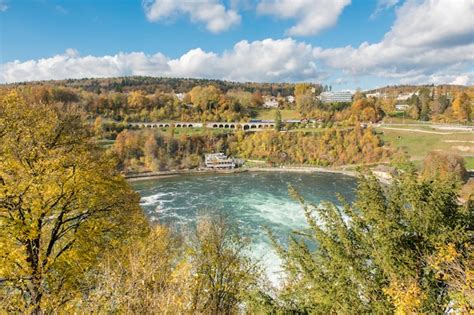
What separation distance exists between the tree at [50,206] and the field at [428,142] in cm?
5300

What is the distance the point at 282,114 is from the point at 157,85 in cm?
7598

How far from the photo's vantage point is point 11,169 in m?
6.37

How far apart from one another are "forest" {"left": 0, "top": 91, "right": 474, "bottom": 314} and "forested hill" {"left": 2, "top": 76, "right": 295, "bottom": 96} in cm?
12048

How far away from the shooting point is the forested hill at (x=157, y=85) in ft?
414

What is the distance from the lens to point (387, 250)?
185 inches

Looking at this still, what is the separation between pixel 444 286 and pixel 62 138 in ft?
26.5

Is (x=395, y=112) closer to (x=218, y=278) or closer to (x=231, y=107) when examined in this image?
(x=231, y=107)

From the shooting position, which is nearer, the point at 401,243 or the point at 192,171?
the point at 401,243

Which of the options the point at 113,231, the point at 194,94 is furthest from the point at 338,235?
the point at 194,94

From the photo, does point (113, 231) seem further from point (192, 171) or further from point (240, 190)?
point (192, 171)

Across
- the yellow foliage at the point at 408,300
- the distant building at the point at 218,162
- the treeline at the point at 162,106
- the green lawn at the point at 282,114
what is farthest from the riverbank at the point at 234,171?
the yellow foliage at the point at 408,300

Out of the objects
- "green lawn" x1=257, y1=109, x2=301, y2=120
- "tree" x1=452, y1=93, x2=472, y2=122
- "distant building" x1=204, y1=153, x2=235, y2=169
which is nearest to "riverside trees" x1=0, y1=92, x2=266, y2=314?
"distant building" x1=204, y1=153, x2=235, y2=169

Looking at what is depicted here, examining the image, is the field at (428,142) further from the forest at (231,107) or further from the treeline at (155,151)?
the treeline at (155,151)

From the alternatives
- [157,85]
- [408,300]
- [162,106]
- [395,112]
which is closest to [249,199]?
[408,300]
